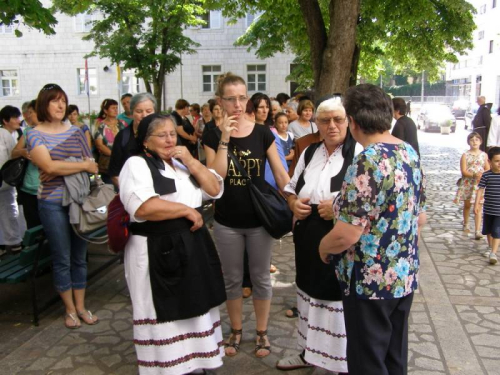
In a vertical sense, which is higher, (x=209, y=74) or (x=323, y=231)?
(x=209, y=74)

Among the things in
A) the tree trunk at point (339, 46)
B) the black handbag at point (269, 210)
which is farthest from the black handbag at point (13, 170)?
the tree trunk at point (339, 46)

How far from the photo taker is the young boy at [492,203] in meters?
6.13

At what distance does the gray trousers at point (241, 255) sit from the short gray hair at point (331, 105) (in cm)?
105

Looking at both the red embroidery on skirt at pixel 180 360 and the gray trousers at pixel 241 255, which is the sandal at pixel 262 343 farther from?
the red embroidery on skirt at pixel 180 360

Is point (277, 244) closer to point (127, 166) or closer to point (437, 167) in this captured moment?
point (127, 166)

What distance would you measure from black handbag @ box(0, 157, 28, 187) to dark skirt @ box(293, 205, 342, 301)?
142 inches

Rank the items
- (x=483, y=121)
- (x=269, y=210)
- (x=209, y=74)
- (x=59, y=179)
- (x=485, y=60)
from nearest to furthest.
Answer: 1. (x=269, y=210)
2. (x=59, y=179)
3. (x=483, y=121)
4. (x=209, y=74)
5. (x=485, y=60)

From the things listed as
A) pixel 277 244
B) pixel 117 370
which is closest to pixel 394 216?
pixel 117 370

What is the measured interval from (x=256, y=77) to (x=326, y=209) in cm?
2731

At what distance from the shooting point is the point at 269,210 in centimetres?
357

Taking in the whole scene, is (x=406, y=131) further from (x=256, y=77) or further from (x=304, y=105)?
(x=256, y=77)

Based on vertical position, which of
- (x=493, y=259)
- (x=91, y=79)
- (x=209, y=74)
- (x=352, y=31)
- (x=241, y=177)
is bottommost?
(x=493, y=259)

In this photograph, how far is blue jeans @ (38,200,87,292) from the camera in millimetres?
4242

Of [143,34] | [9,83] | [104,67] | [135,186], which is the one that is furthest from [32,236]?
[9,83]
